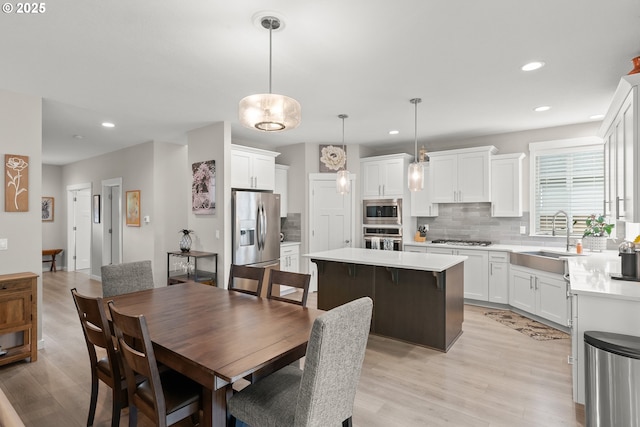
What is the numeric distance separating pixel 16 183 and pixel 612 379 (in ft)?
16.4

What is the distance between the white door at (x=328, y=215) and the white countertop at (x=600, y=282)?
3354 millimetres

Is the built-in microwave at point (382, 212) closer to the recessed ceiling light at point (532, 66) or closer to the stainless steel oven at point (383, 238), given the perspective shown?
the stainless steel oven at point (383, 238)

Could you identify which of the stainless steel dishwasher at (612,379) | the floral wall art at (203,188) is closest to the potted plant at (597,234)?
the stainless steel dishwasher at (612,379)

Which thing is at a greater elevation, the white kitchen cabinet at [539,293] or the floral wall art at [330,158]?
the floral wall art at [330,158]

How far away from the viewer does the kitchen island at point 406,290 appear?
3.33 m

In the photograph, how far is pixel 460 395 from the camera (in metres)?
2.54

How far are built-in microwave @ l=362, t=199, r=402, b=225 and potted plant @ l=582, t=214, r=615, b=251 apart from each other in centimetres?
247

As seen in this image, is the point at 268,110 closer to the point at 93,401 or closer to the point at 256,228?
the point at 93,401

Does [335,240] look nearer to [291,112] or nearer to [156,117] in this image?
[156,117]

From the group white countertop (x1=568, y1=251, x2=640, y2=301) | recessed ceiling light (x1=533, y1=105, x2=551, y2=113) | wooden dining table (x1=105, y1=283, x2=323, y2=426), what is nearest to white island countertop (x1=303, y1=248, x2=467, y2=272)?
white countertop (x1=568, y1=251, x2=640, y2=301)

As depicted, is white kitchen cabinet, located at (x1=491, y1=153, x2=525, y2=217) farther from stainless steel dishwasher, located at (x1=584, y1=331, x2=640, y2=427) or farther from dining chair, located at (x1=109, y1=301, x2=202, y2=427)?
dining chair, located at (x1=109, y1=301, x2=202, y2=427)

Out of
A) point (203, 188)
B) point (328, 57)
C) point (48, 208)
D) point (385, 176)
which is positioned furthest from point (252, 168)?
point (48, 208)

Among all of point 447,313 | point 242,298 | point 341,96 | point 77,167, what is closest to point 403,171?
point 341,96

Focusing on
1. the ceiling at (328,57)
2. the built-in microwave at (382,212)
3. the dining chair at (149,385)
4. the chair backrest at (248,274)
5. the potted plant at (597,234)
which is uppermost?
the ceiling at (328,57)
